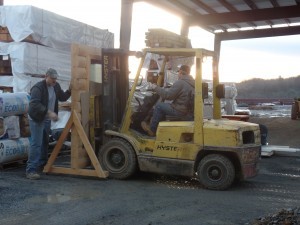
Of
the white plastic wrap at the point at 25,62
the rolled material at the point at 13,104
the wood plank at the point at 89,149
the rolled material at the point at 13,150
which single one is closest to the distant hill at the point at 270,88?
the white plastic wrap at the point at 25,62

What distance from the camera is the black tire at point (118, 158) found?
7469 mm

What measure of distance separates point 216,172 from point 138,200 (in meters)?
1.43

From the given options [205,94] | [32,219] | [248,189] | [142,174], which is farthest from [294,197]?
[32,219]

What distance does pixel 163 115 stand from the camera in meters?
7.36

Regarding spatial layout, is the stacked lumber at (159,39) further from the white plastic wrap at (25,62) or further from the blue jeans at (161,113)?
the white plastic wrap at (25,62)

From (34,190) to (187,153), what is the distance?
7.88 feet

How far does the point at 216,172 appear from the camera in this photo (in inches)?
275

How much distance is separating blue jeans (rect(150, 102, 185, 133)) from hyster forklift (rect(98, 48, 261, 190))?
4.2 inches

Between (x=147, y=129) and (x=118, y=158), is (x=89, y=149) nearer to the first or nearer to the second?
(x=118, y=158)

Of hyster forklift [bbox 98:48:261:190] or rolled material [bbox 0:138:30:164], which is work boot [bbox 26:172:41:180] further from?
hyster forklift [bbox 98:48:261:190]

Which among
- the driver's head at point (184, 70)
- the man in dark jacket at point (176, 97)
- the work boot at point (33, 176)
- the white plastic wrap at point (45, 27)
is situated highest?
the white plastic wrap at point (45, 27)

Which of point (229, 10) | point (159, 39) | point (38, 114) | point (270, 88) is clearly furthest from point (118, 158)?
point (270, 88)

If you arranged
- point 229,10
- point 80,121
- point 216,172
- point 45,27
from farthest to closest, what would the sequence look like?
1. point 229,10
2. point 45,27
3. point 80,121
4. point 216,172

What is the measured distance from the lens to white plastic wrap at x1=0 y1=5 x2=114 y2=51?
33.0 ft
